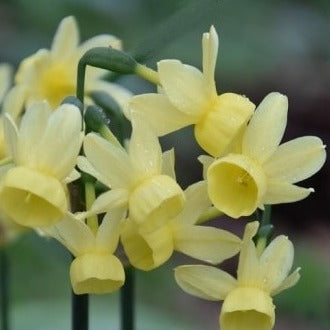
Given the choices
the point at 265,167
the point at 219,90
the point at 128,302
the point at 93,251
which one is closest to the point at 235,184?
the point at 265,167

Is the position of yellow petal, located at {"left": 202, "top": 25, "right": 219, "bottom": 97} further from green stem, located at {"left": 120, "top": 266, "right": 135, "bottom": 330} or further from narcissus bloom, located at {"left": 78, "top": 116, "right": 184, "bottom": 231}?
green stem, located at {"left": 120, "top": 266, "right": 135, "bottom": 330}

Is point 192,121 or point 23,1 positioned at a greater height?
point 23,1

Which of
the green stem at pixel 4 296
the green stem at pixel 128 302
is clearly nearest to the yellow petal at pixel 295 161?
the green stem at pixel 128 302

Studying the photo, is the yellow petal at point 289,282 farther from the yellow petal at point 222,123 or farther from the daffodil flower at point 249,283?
the yellow petal at point 222,123

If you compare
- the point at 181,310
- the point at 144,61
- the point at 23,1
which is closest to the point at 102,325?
the point at 181,310

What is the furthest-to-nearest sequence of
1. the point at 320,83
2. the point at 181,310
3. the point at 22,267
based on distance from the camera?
the point at 320,83, the point at 181,310, the point at 22,267

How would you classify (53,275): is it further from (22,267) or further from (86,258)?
(86,258)

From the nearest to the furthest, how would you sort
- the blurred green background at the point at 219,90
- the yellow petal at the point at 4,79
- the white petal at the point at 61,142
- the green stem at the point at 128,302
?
the white petal at the point at 61,142 < the green stem at the point at 128,302 < the yellow petal at the point at 4,79 < the blurred green background at the point at 219,90
